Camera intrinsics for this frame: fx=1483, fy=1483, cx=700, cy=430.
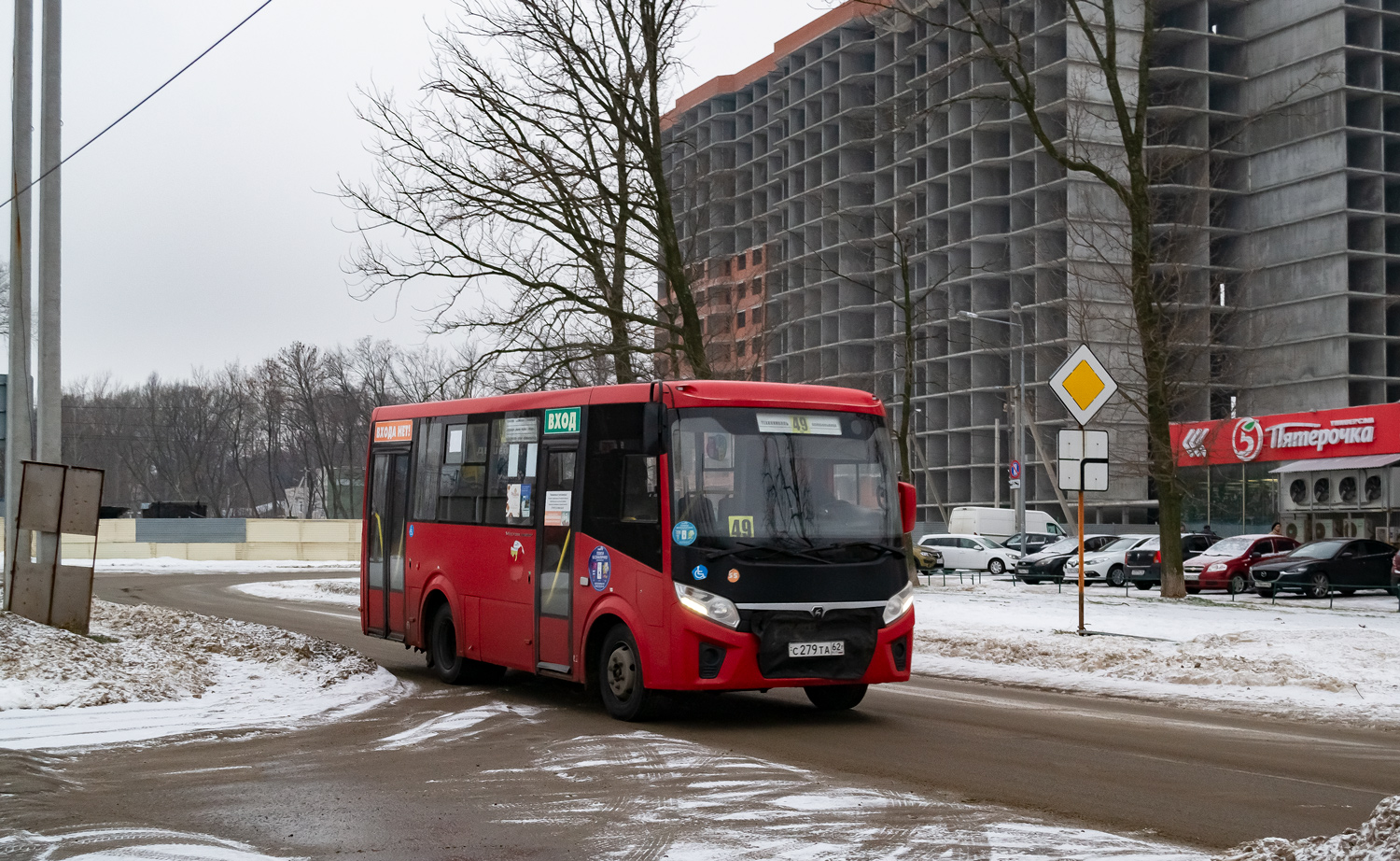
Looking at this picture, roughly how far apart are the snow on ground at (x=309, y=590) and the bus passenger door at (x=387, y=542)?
15393 millimetres

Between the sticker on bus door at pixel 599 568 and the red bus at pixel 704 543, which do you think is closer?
the red bus at pixel 704 543

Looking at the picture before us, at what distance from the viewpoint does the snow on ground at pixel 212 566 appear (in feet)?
167

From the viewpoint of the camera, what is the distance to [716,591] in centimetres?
1130

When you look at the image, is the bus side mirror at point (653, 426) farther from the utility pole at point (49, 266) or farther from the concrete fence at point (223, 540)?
the concrete fence at point (223, 540)

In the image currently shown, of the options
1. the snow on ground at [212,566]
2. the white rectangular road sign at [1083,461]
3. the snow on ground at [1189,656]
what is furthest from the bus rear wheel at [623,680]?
the snow on ground at [212,566]

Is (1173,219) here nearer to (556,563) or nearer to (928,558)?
(928,558)

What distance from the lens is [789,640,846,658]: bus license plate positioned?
37.4ft

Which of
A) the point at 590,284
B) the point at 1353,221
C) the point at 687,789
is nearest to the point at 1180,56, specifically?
the point at 1353,221

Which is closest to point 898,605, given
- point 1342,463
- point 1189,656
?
point 1189,656

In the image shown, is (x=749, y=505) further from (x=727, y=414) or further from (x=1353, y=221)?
(x=1353, y=221)

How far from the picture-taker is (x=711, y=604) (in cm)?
1128

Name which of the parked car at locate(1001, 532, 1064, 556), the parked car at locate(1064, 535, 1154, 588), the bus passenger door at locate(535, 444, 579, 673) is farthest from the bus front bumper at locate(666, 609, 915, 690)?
the parked car at locate(1001, 532, 1064, 556)

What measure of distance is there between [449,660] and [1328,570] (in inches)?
1018

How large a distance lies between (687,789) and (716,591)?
2932mm
